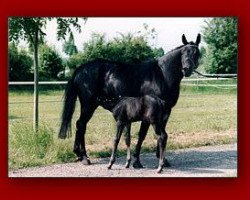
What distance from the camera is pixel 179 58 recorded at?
505 centimetres

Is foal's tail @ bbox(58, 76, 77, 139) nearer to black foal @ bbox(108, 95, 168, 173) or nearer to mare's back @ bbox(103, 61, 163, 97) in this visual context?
mare's back @ bbox(103, 61, 163, 97)

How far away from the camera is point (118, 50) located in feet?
16.8

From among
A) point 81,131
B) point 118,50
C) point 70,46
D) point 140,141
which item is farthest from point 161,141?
point 70,46

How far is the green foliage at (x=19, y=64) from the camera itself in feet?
16.2

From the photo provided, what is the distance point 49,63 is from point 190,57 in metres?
1.21

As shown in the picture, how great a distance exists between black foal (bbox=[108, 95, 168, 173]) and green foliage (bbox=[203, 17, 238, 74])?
60cm

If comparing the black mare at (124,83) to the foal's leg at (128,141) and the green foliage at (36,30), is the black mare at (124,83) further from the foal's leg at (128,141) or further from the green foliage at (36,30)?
the green foliage at (36,30)

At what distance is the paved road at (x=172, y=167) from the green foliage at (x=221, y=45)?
27.1 inches

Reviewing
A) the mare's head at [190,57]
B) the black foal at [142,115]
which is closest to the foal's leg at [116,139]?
the black foal at [142,115]

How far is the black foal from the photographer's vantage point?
16.1 ft

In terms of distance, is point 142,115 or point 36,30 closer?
point 142,115

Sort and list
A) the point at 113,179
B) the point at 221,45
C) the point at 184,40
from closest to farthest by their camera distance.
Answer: the point at 113,179 < the point at 184,40 < the point at 221,45

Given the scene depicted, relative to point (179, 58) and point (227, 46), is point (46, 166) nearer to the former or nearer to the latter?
point (179, 58)

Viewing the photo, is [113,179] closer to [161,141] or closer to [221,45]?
[161,141]
